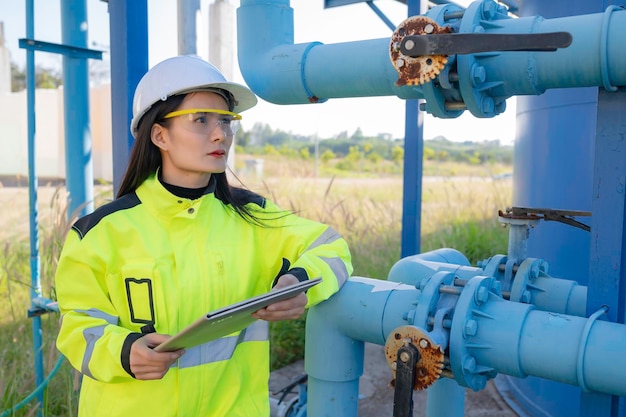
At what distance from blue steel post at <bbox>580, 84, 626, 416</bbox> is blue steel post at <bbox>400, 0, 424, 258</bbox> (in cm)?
135

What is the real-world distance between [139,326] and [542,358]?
939 mm

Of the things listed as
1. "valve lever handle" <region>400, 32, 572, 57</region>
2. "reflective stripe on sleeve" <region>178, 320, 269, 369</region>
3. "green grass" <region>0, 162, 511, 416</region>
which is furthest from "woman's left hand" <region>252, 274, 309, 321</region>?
"green grass" <region>0, 162, 511, 416</region>

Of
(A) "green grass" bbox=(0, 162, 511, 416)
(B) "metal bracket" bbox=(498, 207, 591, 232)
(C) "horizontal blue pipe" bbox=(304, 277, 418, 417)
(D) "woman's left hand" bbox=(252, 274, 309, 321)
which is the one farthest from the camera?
(A) "green grass" bbox=(0, 162, 511, 416)

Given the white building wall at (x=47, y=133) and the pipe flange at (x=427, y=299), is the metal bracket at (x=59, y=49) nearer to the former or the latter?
the pipe flange at (x=427, y=299)

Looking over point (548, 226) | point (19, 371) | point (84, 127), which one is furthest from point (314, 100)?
point (19, 371)

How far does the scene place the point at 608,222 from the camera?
1.53 m

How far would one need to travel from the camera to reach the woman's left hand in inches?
50.6

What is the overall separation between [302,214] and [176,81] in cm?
393

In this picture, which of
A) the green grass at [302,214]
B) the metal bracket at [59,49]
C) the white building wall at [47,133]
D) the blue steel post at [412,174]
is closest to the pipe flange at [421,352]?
the blue steel post at [412,174]

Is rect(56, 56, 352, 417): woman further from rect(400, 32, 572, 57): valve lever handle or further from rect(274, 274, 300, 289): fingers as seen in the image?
rect(400, 32, 572, 57): valve lever handle

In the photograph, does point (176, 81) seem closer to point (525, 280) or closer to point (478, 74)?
point (478, 74)

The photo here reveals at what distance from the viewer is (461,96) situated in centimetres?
160

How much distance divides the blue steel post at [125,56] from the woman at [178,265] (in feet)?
0.92

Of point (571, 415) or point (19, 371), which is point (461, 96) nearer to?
point (571, 415)
